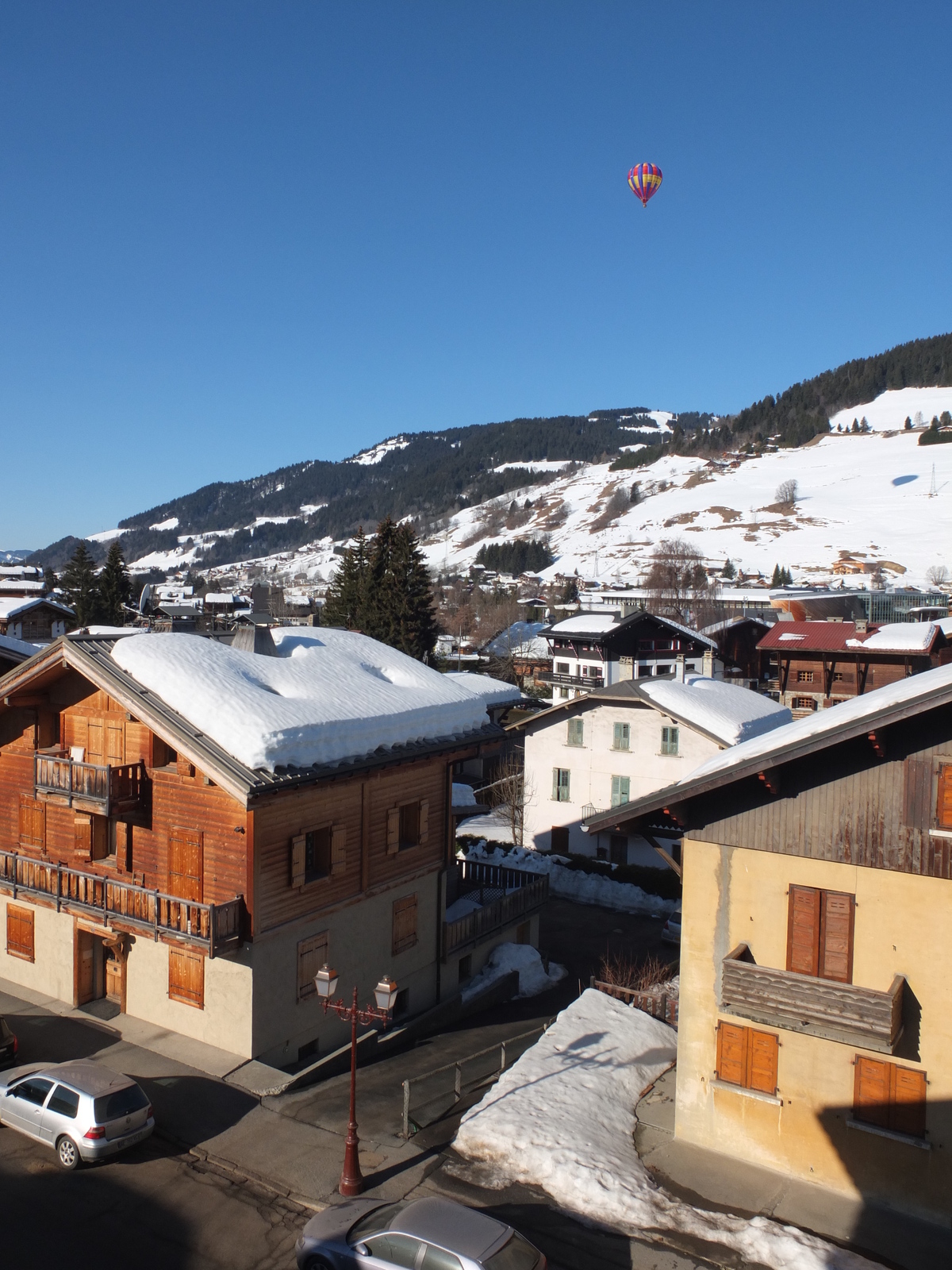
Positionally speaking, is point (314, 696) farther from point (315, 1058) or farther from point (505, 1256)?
point (505, 1256)

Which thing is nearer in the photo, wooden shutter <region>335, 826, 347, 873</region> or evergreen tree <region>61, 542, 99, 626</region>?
wooden shutter <region>335, 826, 347, 873</region>

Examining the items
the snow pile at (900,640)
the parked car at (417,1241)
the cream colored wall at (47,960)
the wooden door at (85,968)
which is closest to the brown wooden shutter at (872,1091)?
the parked car at (417,1241)

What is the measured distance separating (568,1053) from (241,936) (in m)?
7.14

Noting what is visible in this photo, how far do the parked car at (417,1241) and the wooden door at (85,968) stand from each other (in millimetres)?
11836

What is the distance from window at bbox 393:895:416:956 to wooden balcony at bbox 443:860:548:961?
4.36 feet

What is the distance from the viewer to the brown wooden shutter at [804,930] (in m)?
14.1

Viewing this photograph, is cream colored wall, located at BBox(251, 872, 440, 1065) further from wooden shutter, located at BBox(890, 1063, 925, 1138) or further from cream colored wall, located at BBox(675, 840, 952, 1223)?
wooden shutter, located at BBox(890, 1063, 925, 1138)

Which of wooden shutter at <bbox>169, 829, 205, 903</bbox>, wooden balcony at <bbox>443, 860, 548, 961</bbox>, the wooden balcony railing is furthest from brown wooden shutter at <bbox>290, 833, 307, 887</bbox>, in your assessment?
wooden balcony at <bbox>443, 860, 548, 961</bbox>

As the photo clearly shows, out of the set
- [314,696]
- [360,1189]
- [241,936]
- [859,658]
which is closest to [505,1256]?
[360,1189]

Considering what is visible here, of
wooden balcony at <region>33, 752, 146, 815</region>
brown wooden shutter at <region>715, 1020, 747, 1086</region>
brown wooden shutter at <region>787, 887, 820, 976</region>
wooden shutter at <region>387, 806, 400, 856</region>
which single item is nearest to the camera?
brown wooden shutter at <region>787, 887, 820, 976</region>

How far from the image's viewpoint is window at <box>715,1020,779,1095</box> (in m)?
14.5

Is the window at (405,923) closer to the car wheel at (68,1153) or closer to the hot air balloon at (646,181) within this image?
the car wheel at (68,1153)

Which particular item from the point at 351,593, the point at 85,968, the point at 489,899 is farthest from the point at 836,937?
the point at 351,593

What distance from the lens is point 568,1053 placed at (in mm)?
18000
